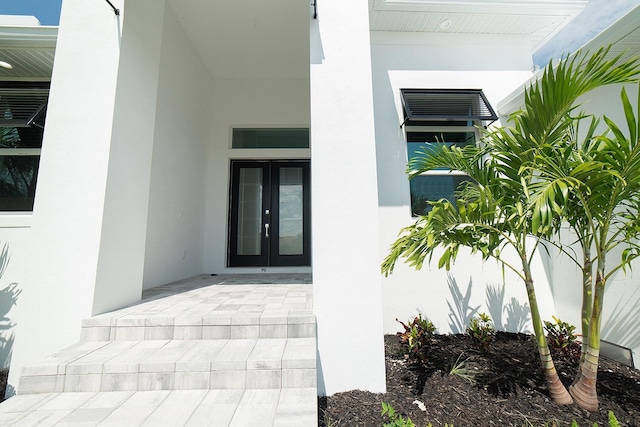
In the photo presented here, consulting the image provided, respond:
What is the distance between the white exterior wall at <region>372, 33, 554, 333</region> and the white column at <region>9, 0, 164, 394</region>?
301 cm

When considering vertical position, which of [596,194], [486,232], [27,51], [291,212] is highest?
[27,51]

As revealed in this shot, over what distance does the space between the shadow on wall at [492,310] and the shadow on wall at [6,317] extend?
5.22 m

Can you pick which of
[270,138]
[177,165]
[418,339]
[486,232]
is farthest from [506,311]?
[177,165]

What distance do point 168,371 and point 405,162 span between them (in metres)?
3.55

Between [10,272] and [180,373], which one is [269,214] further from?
[180,373]

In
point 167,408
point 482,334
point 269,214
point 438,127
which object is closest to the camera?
point 167,408

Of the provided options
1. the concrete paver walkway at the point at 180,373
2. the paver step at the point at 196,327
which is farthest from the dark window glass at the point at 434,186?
the paver step at the point at 196,327

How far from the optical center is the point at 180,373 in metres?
1.83

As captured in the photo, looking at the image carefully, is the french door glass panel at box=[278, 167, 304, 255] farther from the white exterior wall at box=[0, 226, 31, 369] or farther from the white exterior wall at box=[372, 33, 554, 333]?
the white exterior wall at box=[0, 226, 31, 369]

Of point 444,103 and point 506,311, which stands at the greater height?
point 444,103

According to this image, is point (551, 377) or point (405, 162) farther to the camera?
point (405, 162)

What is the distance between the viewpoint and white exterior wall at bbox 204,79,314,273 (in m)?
5.53

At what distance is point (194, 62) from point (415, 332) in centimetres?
567

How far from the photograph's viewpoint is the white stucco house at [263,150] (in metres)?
2.33
